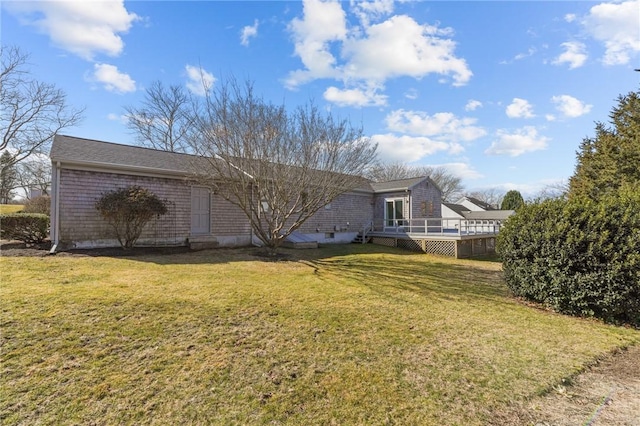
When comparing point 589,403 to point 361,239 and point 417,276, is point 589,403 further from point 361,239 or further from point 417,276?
point 361,239

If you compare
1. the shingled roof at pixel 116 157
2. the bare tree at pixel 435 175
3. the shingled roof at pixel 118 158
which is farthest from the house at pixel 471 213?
the shingled roof at pixel 116 157

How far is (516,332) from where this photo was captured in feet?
16.0

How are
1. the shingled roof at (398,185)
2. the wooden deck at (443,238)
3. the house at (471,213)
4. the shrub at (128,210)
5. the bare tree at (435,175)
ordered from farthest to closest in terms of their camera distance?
the bare tree at (435,175) → the shingled roof at (398,185) → the house at (471,213) → the wooden deck at (443,238) → the shrub at (128,210)

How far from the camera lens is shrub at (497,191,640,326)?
5.45 m

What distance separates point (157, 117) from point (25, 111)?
857 centimetres

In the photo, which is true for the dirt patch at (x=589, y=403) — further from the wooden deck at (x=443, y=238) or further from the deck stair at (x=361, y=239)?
the deck stair at (x=361, y=239)

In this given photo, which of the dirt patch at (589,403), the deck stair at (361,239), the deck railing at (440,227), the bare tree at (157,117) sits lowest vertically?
the dirt patch at (589,403)

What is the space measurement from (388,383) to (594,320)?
5097 millimetres

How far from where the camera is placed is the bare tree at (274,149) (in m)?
9.91

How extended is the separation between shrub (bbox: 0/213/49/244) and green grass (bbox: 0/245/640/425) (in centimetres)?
461

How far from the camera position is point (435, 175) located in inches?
1848

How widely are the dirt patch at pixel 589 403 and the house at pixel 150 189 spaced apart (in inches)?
421

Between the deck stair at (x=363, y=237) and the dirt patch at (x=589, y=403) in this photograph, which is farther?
the deck stair at (x=363, y=237)

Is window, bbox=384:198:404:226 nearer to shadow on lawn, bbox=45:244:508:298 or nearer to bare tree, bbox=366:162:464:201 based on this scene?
shadow on lawn, bbox=45:244:508:298
